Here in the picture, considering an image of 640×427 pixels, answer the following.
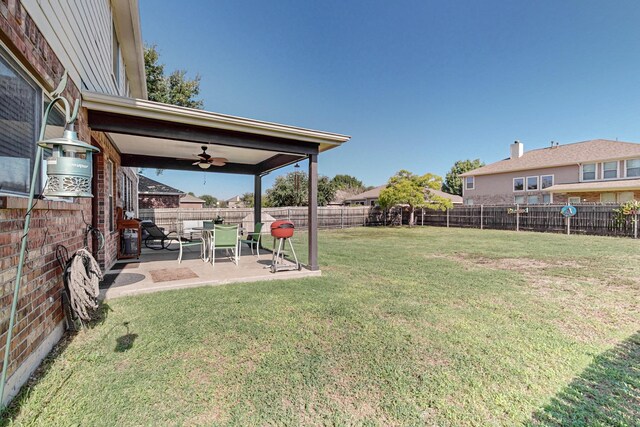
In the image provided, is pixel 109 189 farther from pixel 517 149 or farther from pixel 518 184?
pixel 517 149

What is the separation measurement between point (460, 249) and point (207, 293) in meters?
8.37

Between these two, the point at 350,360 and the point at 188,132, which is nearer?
the point at 350,360

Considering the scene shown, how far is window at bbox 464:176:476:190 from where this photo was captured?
25453 millimetres

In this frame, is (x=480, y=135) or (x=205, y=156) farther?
→ (x=480, y=135)

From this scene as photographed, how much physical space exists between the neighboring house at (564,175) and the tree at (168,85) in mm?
22795

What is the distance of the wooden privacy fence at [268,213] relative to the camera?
1478cm

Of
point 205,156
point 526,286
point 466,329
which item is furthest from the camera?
point 205,156

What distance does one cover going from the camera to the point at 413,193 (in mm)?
20500

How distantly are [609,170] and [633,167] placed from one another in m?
1.05

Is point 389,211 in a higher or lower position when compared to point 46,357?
higher

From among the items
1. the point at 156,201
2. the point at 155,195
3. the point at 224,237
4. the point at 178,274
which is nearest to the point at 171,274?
the point at 178,274

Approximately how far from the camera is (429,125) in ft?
75.5

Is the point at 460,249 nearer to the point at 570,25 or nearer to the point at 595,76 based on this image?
the point at 570,25

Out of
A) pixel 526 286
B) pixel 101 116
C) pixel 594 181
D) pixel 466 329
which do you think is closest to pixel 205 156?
pixel 101 116
